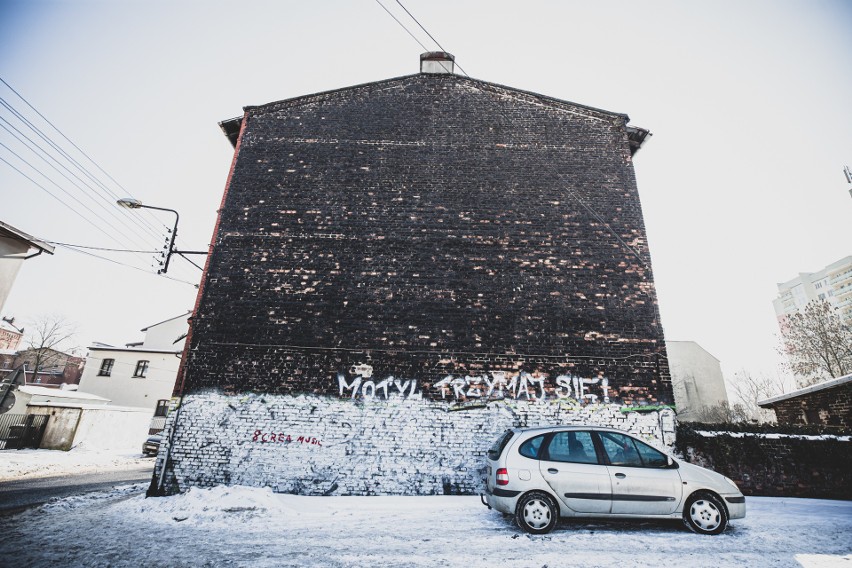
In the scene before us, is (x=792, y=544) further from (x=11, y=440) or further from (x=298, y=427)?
(x=11, y=440)

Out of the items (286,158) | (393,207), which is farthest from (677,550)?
(286,158)

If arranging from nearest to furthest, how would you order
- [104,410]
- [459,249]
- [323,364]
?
[323,364] → [459,249] → [104,410]

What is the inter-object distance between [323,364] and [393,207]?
386 cm

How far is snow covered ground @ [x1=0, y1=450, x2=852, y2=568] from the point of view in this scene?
4.24m

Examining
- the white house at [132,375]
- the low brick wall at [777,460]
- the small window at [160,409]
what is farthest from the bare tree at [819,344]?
the small window at [160,409]

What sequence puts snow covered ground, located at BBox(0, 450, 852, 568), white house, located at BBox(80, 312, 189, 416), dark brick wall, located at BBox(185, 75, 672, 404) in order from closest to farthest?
1. snow covered ground, located at BBox(0, 450, 852, 568)
2. dark brick wall, located at BBox(185, 75, 672, 404)
3. white house, located at BBox(80, 312, 189, 416)

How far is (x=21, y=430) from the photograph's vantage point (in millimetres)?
16406

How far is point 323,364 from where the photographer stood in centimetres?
764

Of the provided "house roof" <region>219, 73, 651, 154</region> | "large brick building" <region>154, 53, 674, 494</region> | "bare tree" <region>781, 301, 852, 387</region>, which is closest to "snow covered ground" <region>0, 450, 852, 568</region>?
"large brick building" <region>154, 53, 674, 494</region>

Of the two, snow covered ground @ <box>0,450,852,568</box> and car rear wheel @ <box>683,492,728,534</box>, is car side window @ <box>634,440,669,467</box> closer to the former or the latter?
car rear wheel @ <box>683,492,728,534</box>

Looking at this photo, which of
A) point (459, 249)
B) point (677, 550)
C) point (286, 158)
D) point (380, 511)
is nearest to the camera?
point (677, 550)

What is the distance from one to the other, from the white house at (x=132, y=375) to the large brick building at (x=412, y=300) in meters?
21.9

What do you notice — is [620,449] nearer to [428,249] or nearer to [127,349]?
[428,249]

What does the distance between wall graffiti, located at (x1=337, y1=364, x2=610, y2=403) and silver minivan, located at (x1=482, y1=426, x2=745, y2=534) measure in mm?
2192
